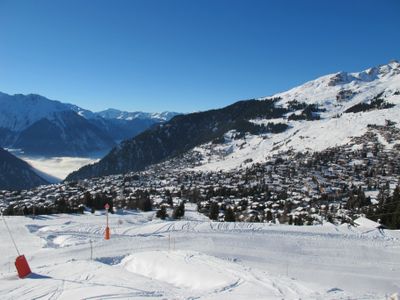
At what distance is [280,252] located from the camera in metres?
26.4

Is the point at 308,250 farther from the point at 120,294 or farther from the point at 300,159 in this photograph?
the point at 300,159

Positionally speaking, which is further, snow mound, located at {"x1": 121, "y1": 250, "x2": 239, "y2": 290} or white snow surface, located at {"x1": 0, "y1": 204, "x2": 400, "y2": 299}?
snow mound, located at {"x1": 121, "y1": 250, "x2": 239, "y2": 290}

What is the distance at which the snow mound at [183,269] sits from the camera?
1557 centimetres

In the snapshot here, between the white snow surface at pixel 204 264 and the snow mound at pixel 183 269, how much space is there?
0.04 m

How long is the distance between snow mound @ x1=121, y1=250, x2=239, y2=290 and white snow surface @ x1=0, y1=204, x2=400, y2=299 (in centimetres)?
4

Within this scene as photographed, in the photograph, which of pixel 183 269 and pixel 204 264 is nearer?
pixel 183 269

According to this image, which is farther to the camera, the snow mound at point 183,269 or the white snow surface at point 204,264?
the snow mound at point 183,269

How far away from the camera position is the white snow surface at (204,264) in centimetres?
1373

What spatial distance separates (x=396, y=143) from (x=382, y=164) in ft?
118

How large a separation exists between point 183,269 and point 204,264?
129 cm

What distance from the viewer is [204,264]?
731 inches

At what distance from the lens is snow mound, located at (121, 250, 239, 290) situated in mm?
15573

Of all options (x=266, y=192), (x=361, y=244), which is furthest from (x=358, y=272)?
(x=266, y=192)

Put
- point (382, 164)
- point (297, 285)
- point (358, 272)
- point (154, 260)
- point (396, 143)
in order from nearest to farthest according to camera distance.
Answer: point (297, 285) < point (154, 260) < point (358, 272) < point (382, 164) < point (396, 143)
